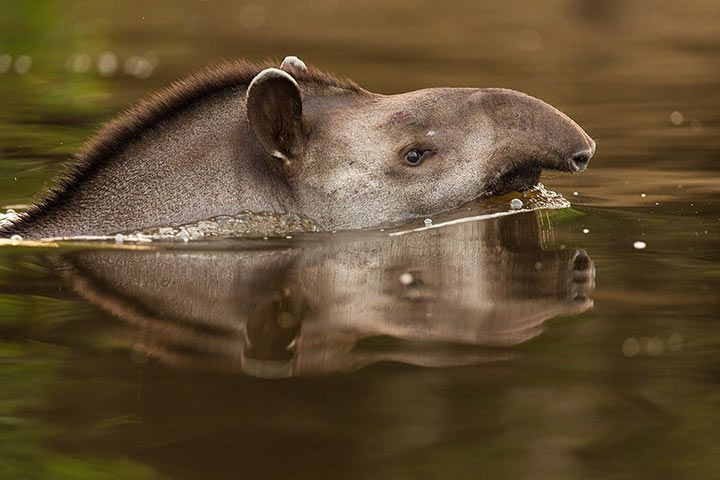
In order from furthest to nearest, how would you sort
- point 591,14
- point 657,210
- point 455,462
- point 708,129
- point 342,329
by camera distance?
point 591,14
point 708,129
point 657,210
point 342,329
point 455,462

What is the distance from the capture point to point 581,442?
5309mm

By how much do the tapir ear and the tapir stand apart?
3cm

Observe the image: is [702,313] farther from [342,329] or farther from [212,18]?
[212,18]

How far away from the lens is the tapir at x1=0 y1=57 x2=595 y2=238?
9414 mm

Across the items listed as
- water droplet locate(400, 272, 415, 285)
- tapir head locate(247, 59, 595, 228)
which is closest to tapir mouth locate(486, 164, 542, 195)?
tapir head locate(247, 59, 595, 228)

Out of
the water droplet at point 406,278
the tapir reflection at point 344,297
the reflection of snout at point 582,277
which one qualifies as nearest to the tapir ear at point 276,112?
the tapir reflection at point 344,297

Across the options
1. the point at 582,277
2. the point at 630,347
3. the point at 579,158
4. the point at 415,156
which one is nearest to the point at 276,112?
the point at 415,156

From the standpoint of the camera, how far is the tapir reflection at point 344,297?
21.6 ft

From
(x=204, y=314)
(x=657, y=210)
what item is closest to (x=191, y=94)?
(x=204, y=314)

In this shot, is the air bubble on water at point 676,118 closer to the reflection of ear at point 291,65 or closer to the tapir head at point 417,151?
the tapir head at point 417,151

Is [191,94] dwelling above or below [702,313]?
above

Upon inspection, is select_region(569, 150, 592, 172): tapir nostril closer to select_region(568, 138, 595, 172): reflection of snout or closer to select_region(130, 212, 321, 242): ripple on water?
select_region(568, 138, 595, 172): reflection of snout

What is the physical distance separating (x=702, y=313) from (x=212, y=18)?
18871 millimetres

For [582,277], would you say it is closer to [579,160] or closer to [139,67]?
[579,160]
